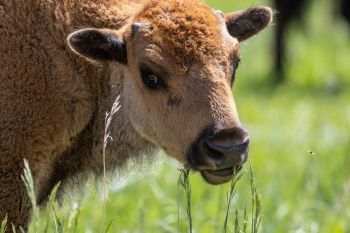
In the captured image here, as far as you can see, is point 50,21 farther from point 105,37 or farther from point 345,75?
point 345,75

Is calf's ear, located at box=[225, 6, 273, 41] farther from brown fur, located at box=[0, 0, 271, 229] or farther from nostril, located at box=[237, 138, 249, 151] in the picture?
nostril, located at box=[237, 138, 249, 151]

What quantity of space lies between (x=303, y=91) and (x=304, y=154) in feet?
22.8

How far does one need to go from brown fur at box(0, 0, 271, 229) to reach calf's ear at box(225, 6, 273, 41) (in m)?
0.37

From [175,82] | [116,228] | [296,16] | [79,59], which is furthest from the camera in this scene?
[296,16]

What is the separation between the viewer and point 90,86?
6500 millimetres

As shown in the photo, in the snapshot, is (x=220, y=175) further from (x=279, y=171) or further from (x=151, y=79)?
(x=279, y=171)

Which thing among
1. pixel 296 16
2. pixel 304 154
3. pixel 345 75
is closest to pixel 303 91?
pixel 345 75

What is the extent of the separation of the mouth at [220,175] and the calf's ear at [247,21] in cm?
122

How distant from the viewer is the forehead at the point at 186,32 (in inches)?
236

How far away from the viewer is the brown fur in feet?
19.6

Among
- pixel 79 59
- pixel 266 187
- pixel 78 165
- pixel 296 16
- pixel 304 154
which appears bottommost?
pixel 296 16

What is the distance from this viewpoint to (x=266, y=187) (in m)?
8.87

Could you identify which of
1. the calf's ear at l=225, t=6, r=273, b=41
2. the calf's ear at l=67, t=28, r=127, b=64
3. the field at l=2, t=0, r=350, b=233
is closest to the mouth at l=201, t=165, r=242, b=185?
the field at l=2, t=0, r=350, b=233

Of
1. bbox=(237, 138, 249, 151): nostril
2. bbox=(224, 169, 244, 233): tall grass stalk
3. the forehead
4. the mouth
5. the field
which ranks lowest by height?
the field
